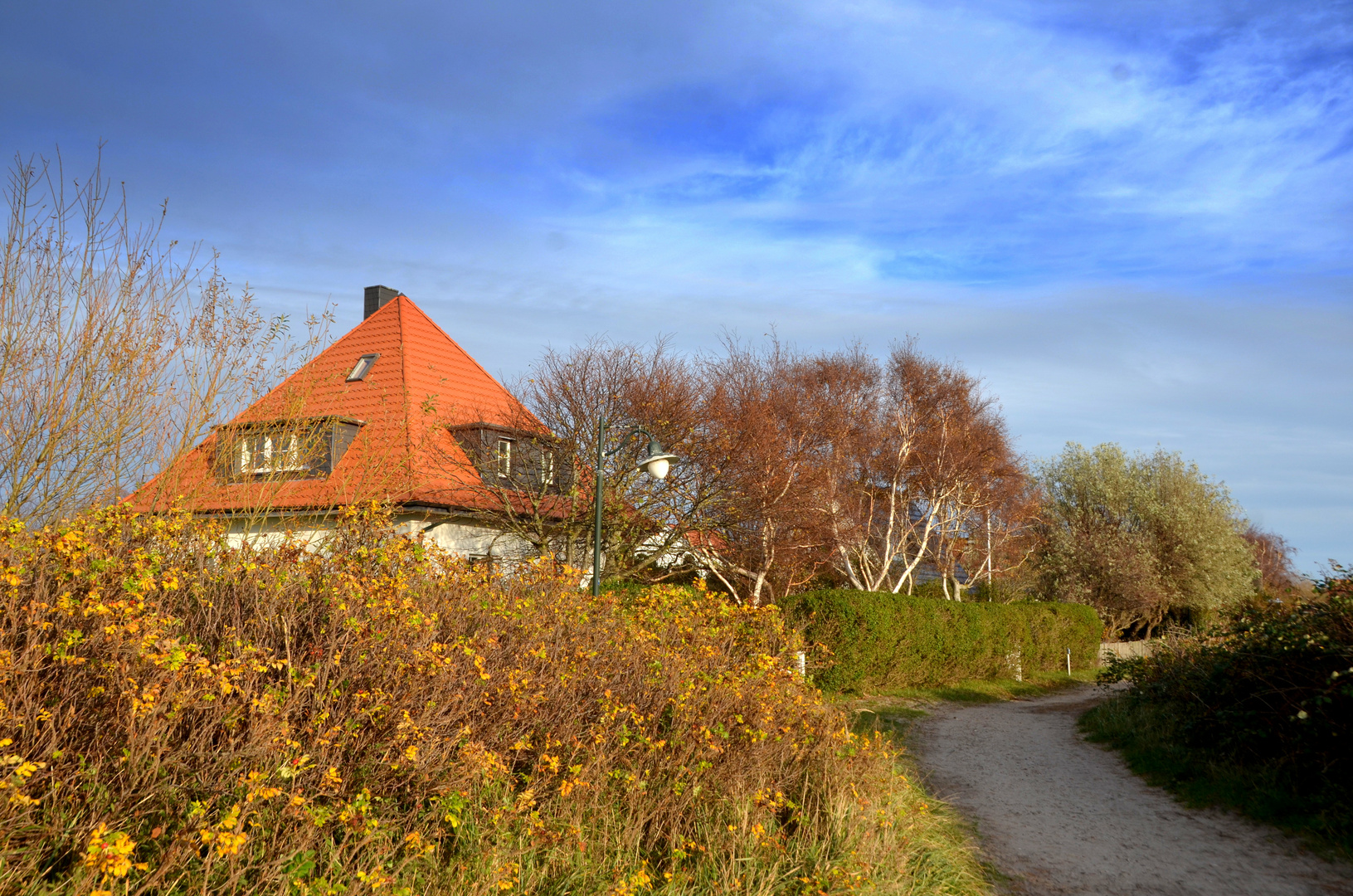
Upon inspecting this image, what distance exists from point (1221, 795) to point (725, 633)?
4.45 metres

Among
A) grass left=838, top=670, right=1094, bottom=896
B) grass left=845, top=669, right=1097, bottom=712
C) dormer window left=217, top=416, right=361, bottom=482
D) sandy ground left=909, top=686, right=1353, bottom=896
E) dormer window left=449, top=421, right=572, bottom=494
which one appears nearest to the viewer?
grass left=838, top=670, right=1094, bottom=896

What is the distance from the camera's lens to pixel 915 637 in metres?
17.7

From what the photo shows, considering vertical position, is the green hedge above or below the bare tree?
below

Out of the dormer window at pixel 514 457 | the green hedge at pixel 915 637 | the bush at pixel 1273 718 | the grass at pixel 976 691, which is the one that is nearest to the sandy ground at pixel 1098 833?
the bush at pixel 1273 718

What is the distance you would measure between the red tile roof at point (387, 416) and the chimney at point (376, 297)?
221 centimetres

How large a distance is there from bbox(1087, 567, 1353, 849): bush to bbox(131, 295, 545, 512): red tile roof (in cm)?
891

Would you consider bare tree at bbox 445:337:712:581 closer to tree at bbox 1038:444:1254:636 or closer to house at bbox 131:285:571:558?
house at bbox 131:285:571:558

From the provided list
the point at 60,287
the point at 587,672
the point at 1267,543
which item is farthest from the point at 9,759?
the point at 1267,543

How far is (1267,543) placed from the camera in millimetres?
66438

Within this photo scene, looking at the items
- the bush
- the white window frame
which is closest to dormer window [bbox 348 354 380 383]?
the white window frame

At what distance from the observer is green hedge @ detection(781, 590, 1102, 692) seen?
625 inches

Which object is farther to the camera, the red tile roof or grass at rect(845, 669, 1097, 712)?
grass at rect(845, 669, 1097, 712)

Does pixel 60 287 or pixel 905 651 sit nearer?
pixel 60 287

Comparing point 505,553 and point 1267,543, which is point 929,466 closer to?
point 505,553
